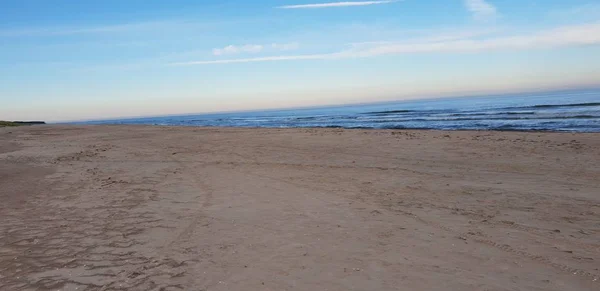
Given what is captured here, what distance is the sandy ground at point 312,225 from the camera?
450 cm

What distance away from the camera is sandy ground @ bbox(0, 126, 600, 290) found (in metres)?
4.50

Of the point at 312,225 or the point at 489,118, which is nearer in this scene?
the point at 312,225

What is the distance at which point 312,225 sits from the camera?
630 centimetres

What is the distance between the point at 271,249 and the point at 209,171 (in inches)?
257

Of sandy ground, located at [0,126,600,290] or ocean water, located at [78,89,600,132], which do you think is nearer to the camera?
sandy ground, located at [0,126,600,290]

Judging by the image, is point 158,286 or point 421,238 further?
point 421,238

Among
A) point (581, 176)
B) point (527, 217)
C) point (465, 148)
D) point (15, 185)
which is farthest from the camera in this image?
point (465, 148)

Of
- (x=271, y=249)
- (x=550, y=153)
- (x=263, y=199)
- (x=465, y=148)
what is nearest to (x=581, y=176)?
(x=550, y=153)

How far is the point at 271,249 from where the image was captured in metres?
5.34

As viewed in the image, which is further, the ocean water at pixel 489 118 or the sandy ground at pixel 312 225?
the ocean water at pixel 489 118

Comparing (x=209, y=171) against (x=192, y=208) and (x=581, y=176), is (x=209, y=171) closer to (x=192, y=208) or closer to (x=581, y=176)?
(x=192, y=208)

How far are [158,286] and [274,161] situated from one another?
29.4ft

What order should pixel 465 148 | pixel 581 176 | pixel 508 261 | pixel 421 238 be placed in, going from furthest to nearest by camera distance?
pixel 465 148
pixel 581 176
pixel 421 238
pixel 508 261

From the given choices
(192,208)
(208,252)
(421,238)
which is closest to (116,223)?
(192,208)
